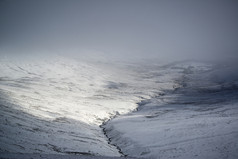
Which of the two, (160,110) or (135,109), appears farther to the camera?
(135,109)

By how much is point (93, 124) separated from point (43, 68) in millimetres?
17709

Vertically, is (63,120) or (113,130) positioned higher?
(63,120)

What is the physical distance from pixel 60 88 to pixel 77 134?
402 inches

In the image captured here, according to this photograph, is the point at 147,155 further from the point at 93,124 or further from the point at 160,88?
the point at 160,88

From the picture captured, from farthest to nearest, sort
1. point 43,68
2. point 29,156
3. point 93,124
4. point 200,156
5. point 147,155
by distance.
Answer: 1. point 43,68
2. point 93,124
3. point 147,155
4. point 200,156
5. point 29,156

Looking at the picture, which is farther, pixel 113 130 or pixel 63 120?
Answer: pixel 63 120

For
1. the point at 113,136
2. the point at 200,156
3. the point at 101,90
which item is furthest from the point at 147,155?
the point at 101,90

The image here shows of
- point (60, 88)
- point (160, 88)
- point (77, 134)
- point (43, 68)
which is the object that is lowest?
point (77, 134)

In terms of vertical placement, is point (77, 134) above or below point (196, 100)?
below

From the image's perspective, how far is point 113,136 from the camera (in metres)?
8.13

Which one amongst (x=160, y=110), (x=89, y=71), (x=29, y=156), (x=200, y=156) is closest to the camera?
(x=29, y=156)

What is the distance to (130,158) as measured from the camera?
576 centimetres

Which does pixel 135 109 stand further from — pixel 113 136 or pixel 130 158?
pixel 130 158

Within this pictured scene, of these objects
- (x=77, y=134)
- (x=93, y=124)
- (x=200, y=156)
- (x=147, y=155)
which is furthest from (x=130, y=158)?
(x=93, y=124)
